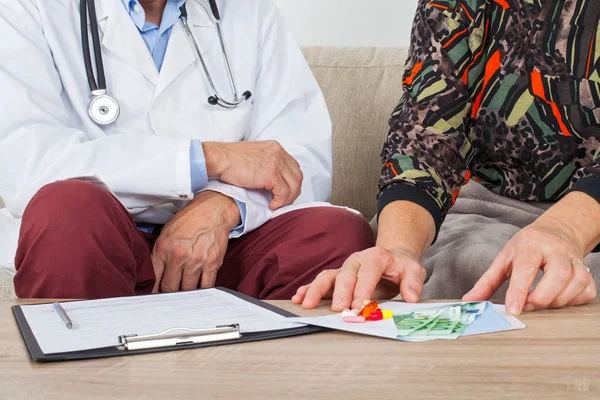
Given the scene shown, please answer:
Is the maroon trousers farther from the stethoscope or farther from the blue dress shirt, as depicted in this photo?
the stethoscope

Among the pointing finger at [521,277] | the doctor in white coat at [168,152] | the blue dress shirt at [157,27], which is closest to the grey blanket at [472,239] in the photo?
the doctor in white coat at [168,152]

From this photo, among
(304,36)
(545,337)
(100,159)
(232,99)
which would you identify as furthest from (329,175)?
(304,36)

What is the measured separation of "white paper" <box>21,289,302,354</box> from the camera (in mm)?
696

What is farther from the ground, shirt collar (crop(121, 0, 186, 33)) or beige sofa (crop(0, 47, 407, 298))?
shirt collar (crop(121, 0, 186, 33))

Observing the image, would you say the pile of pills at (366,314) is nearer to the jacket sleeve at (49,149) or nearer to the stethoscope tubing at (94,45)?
the jacket sleeve at (49,149)

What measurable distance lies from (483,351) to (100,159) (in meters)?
0.80

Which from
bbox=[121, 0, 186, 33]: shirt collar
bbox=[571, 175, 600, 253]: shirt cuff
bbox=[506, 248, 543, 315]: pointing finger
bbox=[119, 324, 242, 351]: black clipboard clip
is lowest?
bbox=[571, 175, 600, 253]: shirt cuff

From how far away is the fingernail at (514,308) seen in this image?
0.80 meters

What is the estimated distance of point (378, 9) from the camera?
2586mm

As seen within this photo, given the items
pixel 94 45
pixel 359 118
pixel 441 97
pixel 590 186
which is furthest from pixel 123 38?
pixel 590 186

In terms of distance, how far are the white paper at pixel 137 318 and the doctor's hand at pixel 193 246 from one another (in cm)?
42

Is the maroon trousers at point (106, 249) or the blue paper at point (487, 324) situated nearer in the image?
the blue paper at point (487, 324)

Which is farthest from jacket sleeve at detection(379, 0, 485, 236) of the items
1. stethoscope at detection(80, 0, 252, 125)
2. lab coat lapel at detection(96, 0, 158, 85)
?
lab coat lapel at detection(96, 0, 158, 85)

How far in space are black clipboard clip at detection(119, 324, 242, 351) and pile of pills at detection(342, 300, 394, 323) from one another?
12 centimetres
